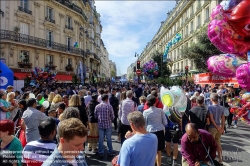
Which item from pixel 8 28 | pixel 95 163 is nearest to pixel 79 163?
pixel 95 163

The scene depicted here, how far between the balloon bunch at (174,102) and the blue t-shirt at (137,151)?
2201 millimetres

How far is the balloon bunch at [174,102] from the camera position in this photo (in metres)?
4.75

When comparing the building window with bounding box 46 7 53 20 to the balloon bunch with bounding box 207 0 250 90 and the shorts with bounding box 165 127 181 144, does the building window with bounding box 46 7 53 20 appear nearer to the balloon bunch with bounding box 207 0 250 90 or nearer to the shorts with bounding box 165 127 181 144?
the shorts with bounding box 165 127 181 144

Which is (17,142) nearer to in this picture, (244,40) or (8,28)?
(244,40)

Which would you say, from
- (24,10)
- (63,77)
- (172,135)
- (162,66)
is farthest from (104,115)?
(162,66)

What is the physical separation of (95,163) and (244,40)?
14.1ft

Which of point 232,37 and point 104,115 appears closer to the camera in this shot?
point 232,37

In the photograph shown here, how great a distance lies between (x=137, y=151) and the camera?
2.60 meters

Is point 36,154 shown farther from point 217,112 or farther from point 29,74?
point 29,74

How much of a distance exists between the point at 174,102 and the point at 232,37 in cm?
190

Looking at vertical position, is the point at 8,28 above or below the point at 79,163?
above

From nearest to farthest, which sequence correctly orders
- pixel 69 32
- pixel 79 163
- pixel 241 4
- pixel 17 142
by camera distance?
pixel 79 163 < pixel 17 142 < pixel 241 4 < pixel 69 32

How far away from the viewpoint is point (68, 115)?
3.70m

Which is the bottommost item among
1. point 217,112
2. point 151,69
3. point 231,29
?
point 217,112
